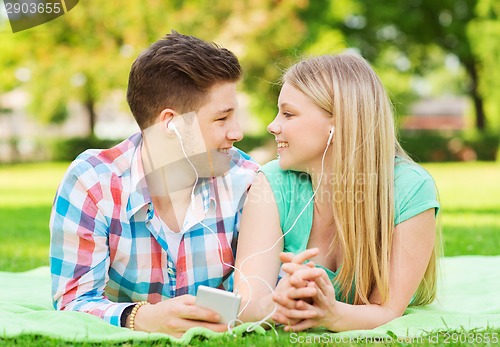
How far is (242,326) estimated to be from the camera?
2.97m

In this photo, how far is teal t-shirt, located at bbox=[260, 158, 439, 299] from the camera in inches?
129

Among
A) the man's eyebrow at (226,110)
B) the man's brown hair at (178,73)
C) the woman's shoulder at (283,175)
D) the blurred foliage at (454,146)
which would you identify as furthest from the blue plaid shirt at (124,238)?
the blurred foliage at (454,146)

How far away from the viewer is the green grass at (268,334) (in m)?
2.88

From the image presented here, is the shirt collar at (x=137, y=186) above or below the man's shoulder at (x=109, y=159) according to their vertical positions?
below

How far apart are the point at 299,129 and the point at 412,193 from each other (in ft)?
2.00

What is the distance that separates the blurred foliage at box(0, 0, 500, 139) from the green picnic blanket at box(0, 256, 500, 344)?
13.9 m

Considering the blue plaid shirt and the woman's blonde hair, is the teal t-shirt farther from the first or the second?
the blue plaid shirt

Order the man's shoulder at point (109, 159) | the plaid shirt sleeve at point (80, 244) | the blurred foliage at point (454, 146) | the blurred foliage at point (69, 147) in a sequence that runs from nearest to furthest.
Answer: the plaid shirt sleeve at point (80, 244), the man's shoulder at point (109, 159), the blurred foliage at point (454, 146), the blurred foliage at point (69, 147)

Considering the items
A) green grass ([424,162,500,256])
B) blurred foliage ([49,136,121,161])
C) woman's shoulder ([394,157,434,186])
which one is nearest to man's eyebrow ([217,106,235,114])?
woman's shoulder ([394,157,434,186])

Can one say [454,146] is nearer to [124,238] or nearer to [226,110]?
[226,110]

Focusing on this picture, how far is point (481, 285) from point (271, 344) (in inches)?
85.9

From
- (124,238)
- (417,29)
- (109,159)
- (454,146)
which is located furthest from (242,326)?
(417,29)

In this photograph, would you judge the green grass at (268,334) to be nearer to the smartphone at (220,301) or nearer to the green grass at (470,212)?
the green grass at (470,212)

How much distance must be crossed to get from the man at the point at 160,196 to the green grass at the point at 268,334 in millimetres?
483
